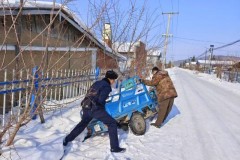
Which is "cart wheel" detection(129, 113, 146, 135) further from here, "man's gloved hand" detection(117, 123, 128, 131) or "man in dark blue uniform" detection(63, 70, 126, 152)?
"man in dark blue uniform" detection(63, 70, 126, 152)

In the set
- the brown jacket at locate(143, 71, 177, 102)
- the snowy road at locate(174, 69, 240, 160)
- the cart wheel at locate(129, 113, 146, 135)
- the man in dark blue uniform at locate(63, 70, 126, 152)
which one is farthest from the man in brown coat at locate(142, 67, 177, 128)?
the man in dark blue uniform at locate(63, 70, 126, 152)

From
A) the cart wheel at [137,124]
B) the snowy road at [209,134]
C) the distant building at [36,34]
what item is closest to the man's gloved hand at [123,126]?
the cart wheel at [137,124]

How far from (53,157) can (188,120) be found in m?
5.11

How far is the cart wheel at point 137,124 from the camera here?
6203mm

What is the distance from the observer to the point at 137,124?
6.25 meters

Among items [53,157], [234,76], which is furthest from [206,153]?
[234,76]

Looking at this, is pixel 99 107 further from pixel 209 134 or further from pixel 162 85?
pixel 209 134

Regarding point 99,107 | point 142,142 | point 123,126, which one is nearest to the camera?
point 99,107

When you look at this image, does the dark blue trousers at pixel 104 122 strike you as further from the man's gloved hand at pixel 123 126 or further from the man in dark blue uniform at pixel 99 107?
the man's gloved hand at pixel 123 126

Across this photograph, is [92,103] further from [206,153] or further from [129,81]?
[206,153]

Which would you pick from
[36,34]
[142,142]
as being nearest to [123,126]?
[142,142]

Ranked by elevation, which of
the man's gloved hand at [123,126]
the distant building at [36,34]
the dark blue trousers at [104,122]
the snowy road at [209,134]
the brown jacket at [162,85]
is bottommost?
the snowy road at [209,134]

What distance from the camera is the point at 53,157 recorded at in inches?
172

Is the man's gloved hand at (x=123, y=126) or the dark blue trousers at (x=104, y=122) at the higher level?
the dark blue trousers at (x=104, y=122)
